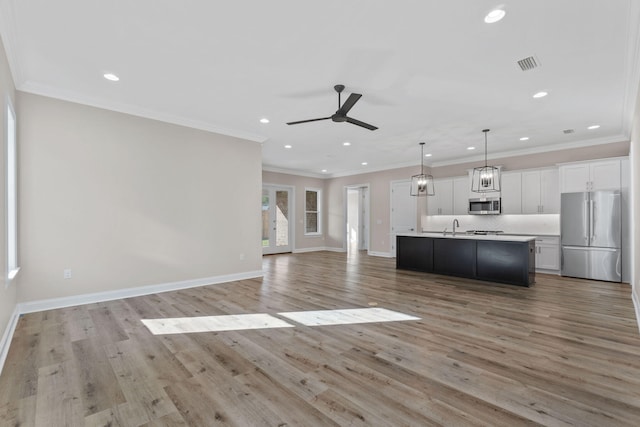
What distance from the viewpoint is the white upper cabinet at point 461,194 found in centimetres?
779

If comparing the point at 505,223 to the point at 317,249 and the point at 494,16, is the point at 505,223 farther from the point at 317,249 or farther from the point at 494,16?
the point at 494,16

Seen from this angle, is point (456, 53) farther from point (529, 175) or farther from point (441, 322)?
point (529, 175)

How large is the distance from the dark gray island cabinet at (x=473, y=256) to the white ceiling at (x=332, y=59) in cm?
211

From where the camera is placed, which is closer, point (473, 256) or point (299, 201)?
point (473, 256)

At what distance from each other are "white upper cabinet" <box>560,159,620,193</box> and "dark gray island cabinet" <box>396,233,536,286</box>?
1.75 meters

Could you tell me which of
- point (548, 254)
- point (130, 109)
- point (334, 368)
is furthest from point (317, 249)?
point (334, 368)

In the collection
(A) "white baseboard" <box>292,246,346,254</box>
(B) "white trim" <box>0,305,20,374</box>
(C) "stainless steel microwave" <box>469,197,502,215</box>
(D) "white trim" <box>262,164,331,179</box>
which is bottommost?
(A) "white baseboard" <box>292,246,346,254</box>

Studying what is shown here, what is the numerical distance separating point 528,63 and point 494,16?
3.53 ft

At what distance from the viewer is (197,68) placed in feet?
10.9

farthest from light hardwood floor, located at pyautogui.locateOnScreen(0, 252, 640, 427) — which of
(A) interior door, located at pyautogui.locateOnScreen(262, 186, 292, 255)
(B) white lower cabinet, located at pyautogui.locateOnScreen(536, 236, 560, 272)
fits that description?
(A) interior door, located at pyautogui.locateOnScreen(262, 186, 292, 255)

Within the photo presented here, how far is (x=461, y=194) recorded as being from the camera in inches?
311

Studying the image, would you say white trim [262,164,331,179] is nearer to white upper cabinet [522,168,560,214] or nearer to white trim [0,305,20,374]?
white upper cabinet [522,168,560,214]

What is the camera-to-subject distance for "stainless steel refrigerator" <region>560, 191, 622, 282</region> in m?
5.52

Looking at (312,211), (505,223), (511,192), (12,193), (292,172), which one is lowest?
(505,223)
